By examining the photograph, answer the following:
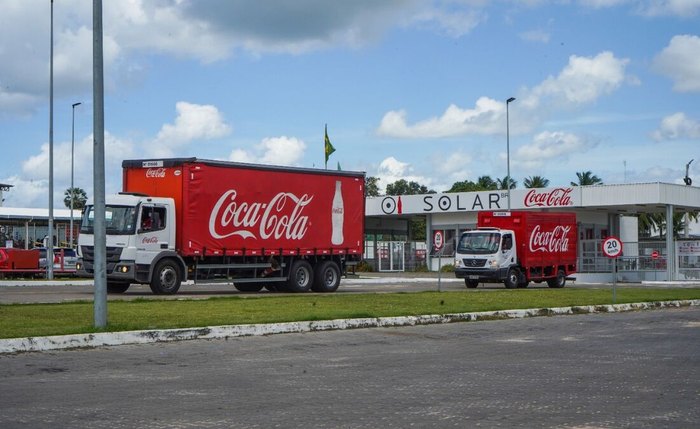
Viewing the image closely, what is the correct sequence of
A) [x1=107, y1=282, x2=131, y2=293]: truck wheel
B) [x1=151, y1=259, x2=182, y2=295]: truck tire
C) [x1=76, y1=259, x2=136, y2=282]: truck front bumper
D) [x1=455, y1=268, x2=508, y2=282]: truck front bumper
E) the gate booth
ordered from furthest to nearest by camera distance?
the gate booth, [x1=455, y1=268, x2=508, y2=282]: truck front bumper, [x1=107, y1=282, x2=131, y2=293]: truck wheel, [x1=151, y1=259, x2=182, y2=295]: truck tire, [x1=76, y1=259, x2=136, y2=282]: truck front bumper

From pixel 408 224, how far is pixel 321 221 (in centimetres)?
4156

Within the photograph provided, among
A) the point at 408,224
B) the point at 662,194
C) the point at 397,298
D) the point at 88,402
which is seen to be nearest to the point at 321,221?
the point at 397,298

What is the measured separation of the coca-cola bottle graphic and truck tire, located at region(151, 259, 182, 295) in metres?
5.99

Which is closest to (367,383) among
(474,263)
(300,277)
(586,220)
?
(300,277)

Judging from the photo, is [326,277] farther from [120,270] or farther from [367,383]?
[367,383]

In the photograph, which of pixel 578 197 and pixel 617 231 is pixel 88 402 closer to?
pixel 578 197

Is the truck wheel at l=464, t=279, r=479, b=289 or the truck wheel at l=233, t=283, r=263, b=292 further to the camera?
the truck wheel at l=464, t=279, r=479, b=289

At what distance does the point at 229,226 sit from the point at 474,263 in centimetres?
1166

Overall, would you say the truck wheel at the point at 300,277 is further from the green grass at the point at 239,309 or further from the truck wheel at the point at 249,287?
the green grass at the point at 239,309

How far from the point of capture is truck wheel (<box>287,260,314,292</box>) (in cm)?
2933

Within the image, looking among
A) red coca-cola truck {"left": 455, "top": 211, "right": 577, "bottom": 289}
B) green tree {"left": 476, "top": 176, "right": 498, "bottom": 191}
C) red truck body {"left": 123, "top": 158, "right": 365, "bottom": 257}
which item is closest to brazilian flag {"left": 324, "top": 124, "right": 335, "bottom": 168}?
red coca-cola truck {"left": 455, "top": 211, "right": 577, "bottom": 289}

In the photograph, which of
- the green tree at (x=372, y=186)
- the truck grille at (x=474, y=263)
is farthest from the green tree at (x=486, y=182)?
the truck grille at (x=474, y=263)

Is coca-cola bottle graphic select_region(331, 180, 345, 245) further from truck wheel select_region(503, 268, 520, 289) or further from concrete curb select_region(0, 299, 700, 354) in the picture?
concrete curb select_region(0, 299, 700, 354)

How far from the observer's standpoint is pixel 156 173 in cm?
2716
